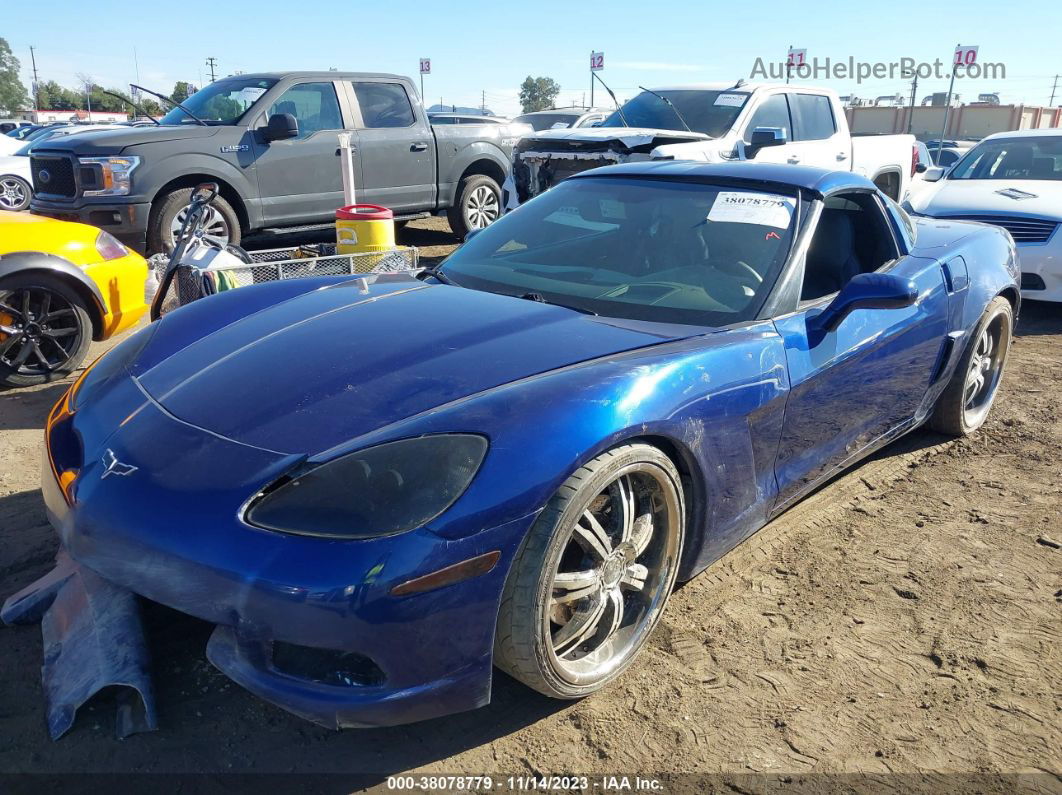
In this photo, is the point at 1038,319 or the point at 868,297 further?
the point at 1038,319

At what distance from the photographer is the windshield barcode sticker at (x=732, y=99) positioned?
8391 mm

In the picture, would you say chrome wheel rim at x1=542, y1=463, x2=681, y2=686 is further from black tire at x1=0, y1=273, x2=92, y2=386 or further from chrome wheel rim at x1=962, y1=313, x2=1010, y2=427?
black tire at x1=0, y1=273, x2=92, y2=386

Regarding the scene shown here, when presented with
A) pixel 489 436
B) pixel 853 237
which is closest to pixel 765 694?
pixel 489 436

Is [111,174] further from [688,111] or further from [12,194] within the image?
[12,194]

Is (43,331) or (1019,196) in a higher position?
(1019,196)

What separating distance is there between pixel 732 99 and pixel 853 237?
5.19 m

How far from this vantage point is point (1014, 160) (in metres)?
8.34

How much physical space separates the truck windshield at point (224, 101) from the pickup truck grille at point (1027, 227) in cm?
656

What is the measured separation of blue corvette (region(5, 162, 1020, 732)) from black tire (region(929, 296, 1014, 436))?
21.8 inches

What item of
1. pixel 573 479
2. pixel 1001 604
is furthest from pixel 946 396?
pixel 573 479

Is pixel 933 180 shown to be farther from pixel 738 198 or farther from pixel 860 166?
pixel 738 198

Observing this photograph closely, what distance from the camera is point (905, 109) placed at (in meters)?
52.8

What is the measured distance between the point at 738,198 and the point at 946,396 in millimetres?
Answer: 1787

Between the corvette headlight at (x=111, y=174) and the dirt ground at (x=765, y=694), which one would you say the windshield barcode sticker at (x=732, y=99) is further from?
the dirt ground at (x=765, y=694)
